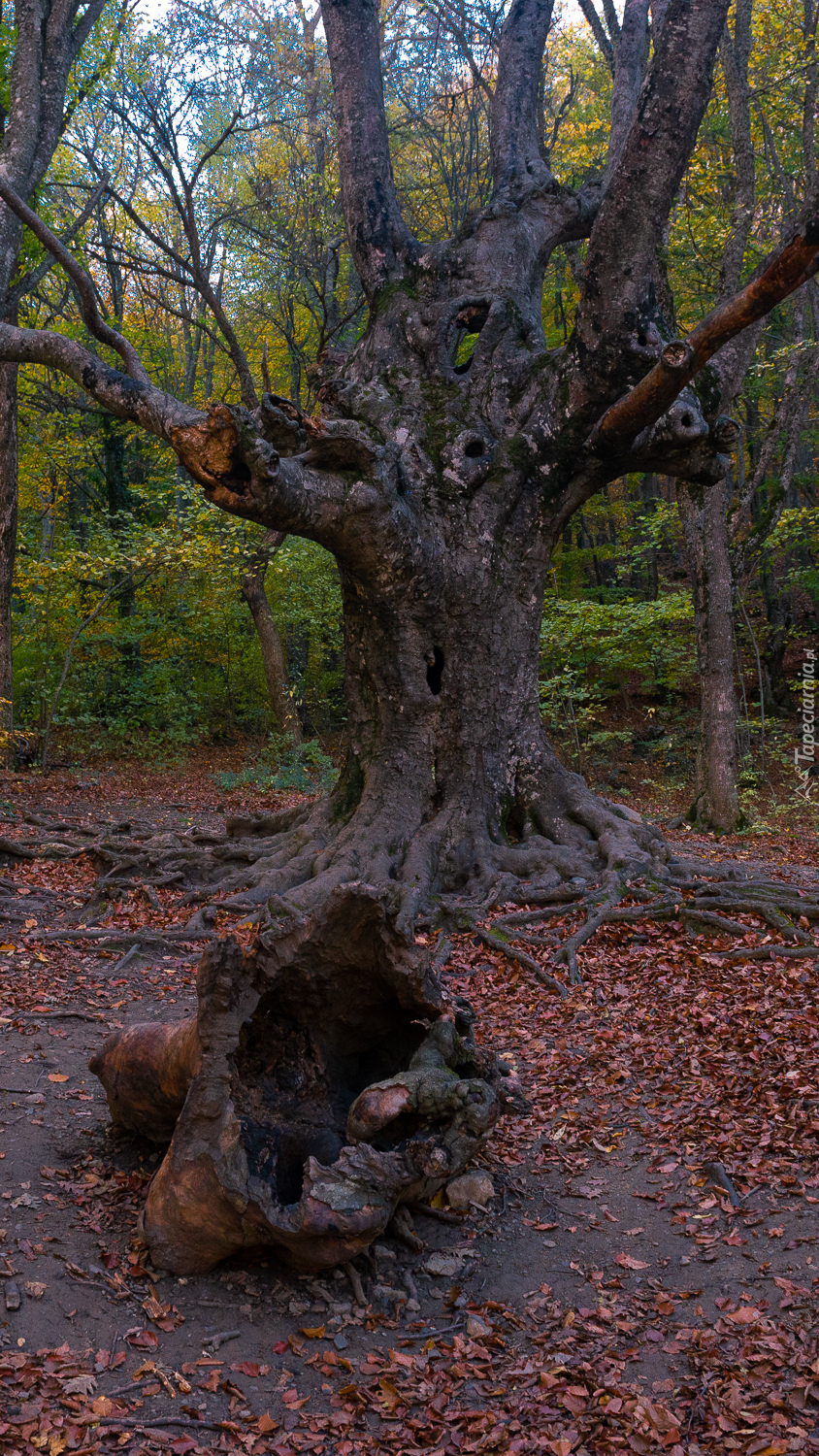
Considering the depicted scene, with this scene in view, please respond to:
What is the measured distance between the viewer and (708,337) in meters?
5.15

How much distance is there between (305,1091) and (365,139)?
841cm

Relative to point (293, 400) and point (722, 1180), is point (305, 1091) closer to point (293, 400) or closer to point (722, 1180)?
point (722, 1180)

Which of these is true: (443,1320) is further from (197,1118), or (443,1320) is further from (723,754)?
(723,754)

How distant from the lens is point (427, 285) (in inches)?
332

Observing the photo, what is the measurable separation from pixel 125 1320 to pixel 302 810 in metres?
6.29

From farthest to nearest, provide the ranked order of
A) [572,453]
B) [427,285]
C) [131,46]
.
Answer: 1. [131,46]
2. [427,285]
3. [572,453]

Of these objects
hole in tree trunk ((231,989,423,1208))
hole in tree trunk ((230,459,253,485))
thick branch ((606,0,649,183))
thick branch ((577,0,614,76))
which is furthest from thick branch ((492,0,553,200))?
hole in tree trunk ((231,989,423,1208))

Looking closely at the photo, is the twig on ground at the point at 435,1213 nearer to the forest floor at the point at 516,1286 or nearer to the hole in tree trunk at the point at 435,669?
the forest floor at the point at 516,1286

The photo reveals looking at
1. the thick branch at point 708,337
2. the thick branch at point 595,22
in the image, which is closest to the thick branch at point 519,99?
the thick branch at point 708,337

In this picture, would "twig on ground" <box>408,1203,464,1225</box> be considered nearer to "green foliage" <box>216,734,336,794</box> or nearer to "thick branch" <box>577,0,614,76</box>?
"green foliage" <box>216,734,336,794</box>

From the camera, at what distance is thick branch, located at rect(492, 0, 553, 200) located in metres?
8.89

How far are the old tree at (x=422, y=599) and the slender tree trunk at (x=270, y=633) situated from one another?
8.21 m

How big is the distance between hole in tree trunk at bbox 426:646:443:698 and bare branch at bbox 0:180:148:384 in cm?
316

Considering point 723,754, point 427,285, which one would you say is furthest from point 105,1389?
point 723,754
